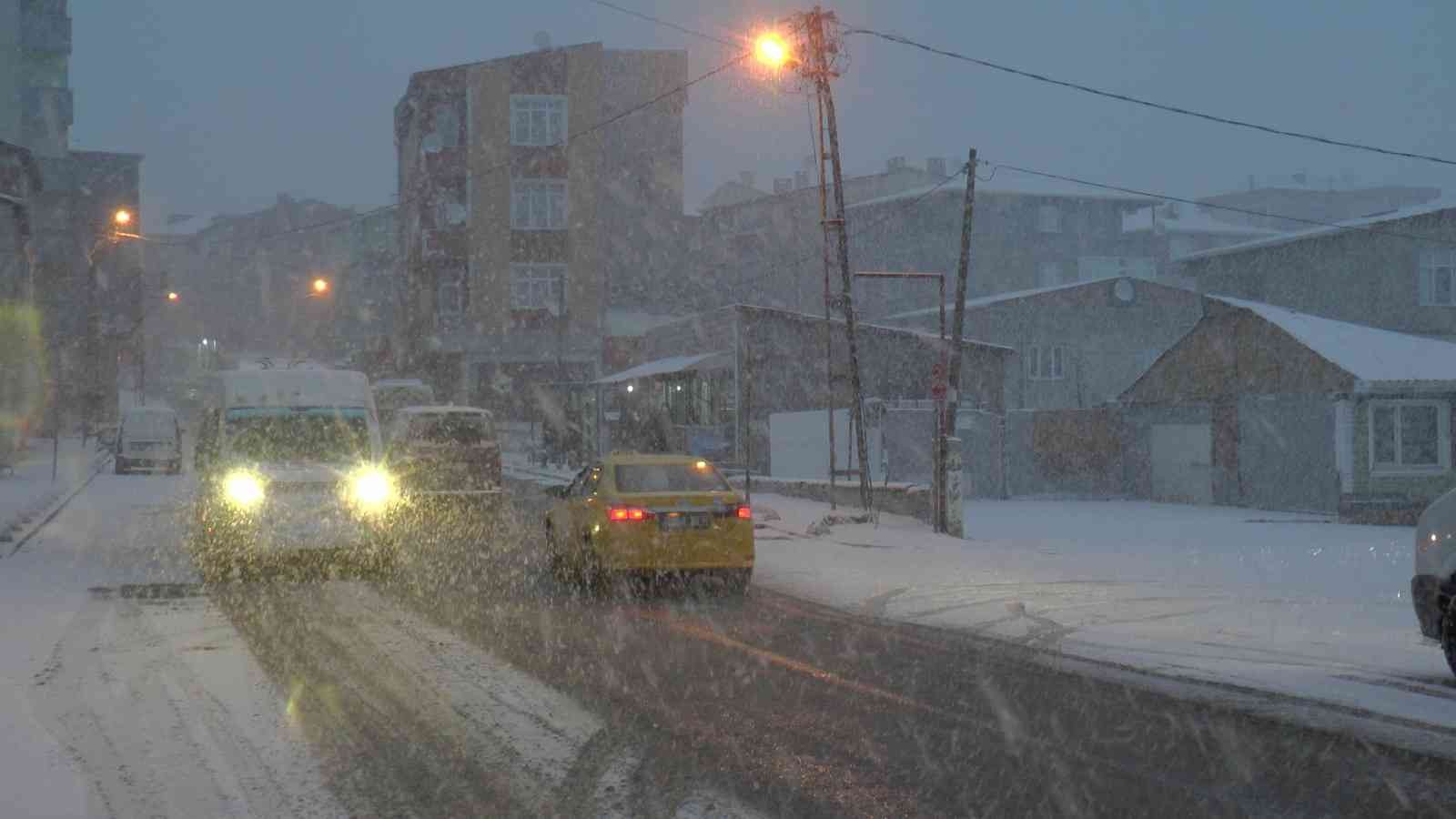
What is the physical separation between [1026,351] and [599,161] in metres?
19.8

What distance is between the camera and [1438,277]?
45.5 meters

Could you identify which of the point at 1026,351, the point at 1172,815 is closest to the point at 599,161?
the point at 1026,351

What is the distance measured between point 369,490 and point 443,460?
11.4 meters

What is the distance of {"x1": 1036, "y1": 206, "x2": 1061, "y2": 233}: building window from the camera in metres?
65.2

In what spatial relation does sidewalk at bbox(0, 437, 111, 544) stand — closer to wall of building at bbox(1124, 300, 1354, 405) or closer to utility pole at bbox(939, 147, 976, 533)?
utility pole at bbox(939, 147, 976, 533)

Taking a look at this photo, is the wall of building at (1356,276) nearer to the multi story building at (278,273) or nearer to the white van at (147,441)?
the white van at (147,441)

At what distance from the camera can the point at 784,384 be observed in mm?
40312

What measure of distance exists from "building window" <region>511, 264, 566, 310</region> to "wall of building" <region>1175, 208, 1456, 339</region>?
84.5ft

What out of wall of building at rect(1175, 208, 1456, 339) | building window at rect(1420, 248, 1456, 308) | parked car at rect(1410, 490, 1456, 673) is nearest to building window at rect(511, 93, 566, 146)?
wall of building at rect(1175, 208, 1456, 339)

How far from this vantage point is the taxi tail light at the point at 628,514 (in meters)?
14.9

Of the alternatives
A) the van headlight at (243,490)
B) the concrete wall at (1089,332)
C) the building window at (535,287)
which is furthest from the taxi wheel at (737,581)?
the building window at (535,287)

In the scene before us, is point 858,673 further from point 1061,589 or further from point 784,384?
point 784,384

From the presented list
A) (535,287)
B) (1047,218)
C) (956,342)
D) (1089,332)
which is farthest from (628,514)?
(1047,218)

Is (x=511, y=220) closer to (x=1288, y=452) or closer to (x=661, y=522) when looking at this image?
(x=1288, y=452)
